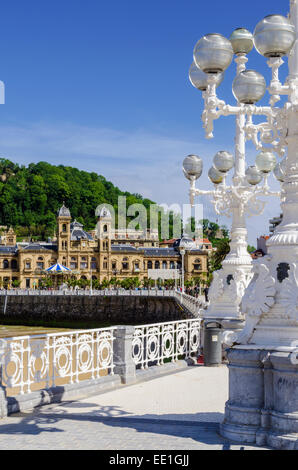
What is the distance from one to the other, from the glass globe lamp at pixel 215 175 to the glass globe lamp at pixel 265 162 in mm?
962

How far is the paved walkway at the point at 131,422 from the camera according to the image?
6383 mm

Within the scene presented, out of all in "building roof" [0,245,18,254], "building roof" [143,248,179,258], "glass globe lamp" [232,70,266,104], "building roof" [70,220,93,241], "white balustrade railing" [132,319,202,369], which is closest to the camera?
"glass globe lamp" [232,70,266,104]

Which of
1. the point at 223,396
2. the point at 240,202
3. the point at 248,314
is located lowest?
the point at 223,396

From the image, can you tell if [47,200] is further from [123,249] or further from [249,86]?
[249,86]

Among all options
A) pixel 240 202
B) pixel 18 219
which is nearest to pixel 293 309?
pixel 240 202

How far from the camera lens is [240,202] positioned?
45.0 ft

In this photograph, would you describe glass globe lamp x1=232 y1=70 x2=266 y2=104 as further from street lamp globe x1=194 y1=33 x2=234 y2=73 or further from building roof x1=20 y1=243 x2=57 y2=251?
building roof x1=20 y1=243 x2=57 y2=251

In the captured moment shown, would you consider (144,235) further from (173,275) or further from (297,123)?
(297,123)

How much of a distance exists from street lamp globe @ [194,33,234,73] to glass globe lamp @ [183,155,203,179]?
18.8ft

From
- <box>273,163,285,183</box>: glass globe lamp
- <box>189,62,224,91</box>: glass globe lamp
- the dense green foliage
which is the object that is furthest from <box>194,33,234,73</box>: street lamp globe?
the dense green foliage

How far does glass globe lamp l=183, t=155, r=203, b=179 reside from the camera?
1270 cm

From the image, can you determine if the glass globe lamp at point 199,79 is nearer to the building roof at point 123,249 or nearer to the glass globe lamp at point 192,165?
the glass globe lamp at point 192,165
